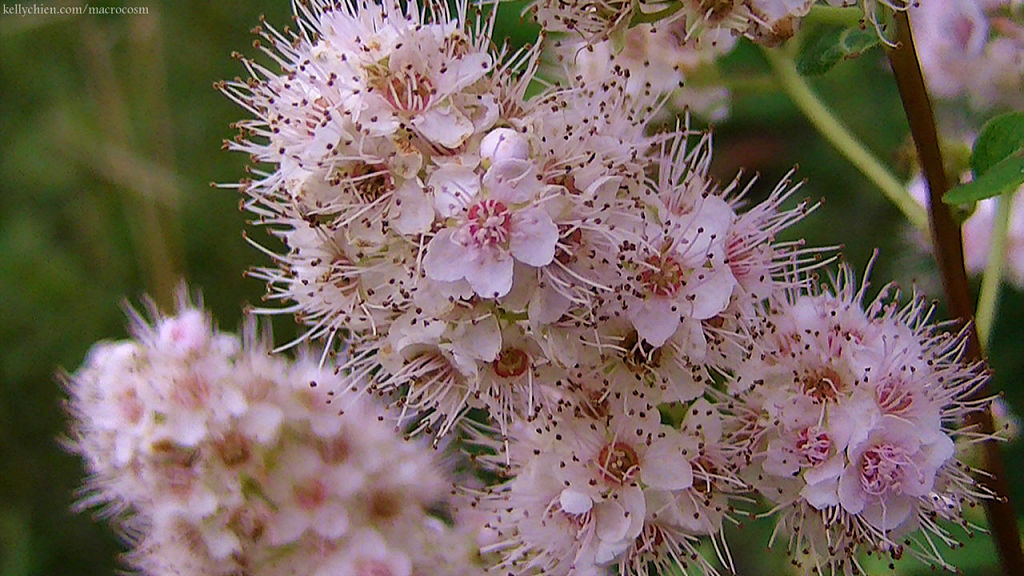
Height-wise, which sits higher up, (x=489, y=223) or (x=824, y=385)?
(x=489, y=223)

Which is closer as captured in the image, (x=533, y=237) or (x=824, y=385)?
(x=533, y=237)

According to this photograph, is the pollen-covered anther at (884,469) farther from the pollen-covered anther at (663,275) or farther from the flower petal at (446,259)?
the flower petal at (446,259)

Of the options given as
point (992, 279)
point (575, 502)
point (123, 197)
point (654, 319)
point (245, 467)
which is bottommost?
point (123, 197)

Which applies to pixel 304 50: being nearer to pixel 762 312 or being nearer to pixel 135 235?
pixel 762 312

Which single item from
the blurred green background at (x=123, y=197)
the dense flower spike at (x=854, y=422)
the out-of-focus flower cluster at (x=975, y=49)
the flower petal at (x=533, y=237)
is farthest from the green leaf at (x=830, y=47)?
the blurred green background at (x=123, y=197)

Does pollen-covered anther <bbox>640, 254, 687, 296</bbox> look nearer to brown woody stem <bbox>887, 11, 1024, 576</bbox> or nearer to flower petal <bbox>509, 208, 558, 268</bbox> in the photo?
flower petal <bbox>509, 208, 558, 268</bbox>

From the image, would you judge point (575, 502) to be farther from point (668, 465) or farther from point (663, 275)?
point (663, 275)

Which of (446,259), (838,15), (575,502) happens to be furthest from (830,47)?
(575,502)
